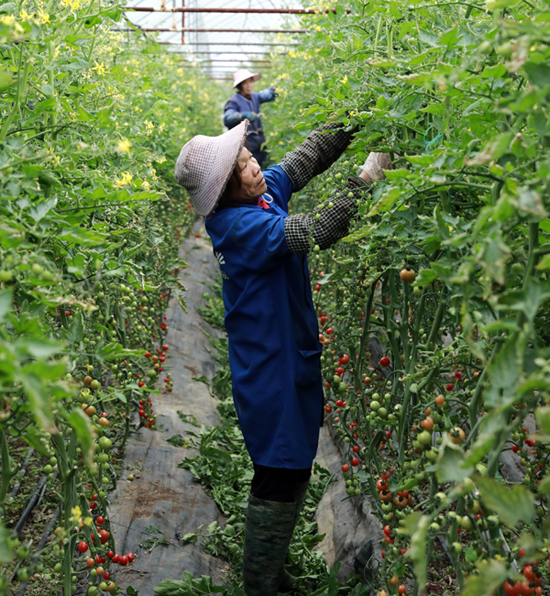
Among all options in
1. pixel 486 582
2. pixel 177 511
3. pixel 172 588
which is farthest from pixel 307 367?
pixel 486 582

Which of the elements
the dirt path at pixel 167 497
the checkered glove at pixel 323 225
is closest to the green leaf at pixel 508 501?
the checkered glove at pixel 323 225

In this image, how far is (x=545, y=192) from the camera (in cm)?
85

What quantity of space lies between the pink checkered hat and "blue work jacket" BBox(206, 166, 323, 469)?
79 millimetres

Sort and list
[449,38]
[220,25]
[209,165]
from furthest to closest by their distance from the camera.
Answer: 1. [220,25]
2. [209,165]
3. [449,38]

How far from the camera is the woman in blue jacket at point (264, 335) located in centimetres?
192

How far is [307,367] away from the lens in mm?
2010

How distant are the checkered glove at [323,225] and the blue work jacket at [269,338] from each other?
4 cm

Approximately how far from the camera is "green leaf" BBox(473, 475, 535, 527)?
0.79 meters

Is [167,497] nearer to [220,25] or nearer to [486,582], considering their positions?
[486,582]

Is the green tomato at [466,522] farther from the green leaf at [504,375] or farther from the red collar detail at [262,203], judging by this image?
the red collar detail at [262,203]

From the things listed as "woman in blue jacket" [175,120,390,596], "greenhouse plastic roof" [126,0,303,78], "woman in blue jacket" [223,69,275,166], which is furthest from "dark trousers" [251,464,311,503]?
"greenhouse plastic roof" [126,0,303,78]

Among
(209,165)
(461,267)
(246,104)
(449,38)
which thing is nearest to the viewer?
(461,267)

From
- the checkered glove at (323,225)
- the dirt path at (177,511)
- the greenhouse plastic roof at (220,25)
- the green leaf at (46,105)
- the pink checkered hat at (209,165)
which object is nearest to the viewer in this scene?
the green leaf at (46,105)

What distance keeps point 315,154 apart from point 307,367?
77 cm
